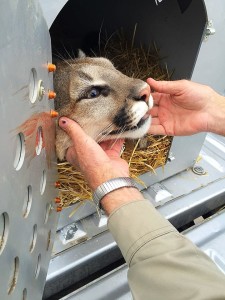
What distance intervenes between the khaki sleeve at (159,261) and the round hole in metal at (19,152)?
0.42m

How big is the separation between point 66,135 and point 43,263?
19.4 inches

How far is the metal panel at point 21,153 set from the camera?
0.69 meters

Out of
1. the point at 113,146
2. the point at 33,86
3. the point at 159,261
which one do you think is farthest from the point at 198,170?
the point at 33,86

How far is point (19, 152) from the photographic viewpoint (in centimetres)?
84

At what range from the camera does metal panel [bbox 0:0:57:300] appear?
2.27 feet

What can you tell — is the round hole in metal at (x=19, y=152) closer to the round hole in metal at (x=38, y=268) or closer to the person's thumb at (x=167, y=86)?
the round hole in metal at (x=38, y=268)

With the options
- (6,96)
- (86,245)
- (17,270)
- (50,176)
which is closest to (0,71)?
(6,96)

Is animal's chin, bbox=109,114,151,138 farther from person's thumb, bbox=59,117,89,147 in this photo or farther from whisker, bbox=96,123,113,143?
person's thumb, bbox=59,117,89,147

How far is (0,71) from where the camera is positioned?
65 cm

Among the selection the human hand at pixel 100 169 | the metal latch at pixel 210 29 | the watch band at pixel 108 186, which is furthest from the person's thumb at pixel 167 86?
the watch band at pixel 108 186

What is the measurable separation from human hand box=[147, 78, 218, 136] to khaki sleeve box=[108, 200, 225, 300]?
0.56 m

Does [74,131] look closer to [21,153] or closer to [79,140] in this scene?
[79,140]

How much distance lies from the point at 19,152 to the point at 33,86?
166 millimetres

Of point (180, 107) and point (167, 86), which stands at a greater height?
point (167, 86)
